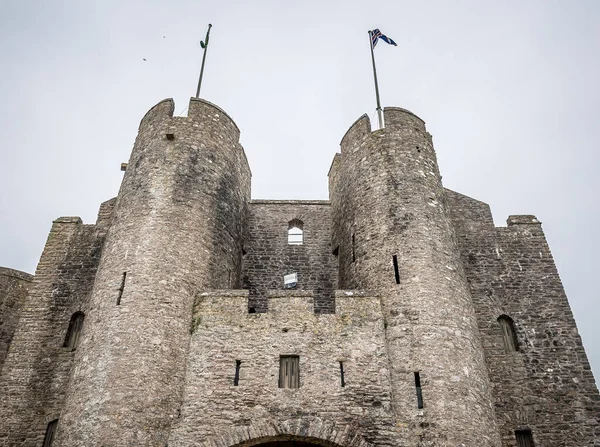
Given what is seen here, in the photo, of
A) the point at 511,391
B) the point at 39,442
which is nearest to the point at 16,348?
the point at 39,442

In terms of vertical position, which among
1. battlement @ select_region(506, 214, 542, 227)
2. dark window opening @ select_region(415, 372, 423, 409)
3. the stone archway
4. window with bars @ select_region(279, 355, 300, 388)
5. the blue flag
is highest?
the blue flag

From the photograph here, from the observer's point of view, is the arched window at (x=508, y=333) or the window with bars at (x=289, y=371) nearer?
the window with bars at (x=289, y=371)

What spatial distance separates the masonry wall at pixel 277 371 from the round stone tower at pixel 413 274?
603mm

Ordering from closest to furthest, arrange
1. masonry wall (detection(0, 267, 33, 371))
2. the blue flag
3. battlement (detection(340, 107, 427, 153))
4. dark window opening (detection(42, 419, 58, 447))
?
1. dark window opening (detection(42, 419, 58, 447))
2. masonry wall (detection(0, 267, 33, 371))
3. battlement (detection(340, 107, 427, 153))
4. the blue flag

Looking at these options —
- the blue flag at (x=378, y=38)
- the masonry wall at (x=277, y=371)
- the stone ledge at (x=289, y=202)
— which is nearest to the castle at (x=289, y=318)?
the masonry wall at (x=277, y=371)

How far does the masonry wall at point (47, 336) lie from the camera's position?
1463 cm

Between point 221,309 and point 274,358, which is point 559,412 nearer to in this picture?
point 274,358

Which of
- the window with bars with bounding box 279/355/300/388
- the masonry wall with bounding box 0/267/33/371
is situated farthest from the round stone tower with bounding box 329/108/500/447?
the masonry wall with bounding box 0/267/33/371

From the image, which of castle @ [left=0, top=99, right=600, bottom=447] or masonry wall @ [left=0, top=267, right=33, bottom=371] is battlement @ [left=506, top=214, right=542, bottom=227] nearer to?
castle @ [left=0, top=99, right=600, bottom=447]

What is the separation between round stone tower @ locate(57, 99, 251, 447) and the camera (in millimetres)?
12320

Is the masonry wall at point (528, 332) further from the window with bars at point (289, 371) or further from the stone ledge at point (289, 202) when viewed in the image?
the window with bars at point (289, 371)

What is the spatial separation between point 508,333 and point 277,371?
7.59 m

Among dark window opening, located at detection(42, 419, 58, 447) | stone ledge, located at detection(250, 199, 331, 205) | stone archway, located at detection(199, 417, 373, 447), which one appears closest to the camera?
stone archway, located at detection(199, 417, 373, 447)

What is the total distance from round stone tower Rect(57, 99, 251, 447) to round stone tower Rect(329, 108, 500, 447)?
4.00 m
